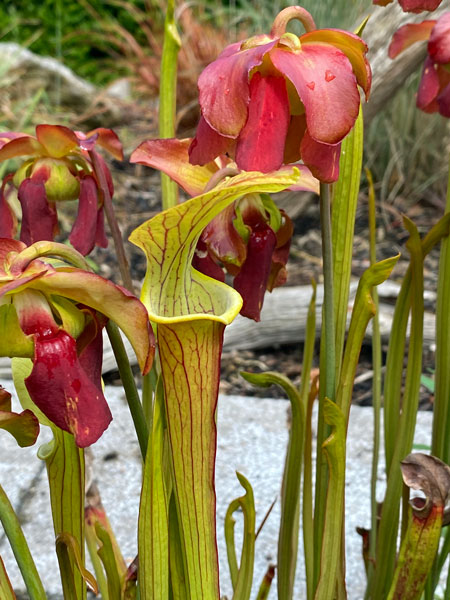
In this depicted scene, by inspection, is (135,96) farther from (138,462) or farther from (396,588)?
(396,588)

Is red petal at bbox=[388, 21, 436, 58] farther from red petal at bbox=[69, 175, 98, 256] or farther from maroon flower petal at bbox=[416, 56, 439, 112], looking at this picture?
red petal at bbox=[69, 175, 98, 256]

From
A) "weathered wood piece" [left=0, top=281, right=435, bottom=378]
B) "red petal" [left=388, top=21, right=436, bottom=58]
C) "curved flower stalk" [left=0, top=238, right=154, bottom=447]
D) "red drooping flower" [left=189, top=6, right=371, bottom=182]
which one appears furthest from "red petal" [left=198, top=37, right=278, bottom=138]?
"weathered wood piece" [left=0, top=281, right=435, bottom=378]

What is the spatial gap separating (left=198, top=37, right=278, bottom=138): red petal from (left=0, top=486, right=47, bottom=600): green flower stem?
0.24m

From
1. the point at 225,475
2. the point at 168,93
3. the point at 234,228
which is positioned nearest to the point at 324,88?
the point at 234,228

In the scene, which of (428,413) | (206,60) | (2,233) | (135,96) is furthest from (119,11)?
(2,233)

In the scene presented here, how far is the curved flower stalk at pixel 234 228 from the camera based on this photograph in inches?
19.1

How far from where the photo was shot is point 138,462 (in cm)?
145

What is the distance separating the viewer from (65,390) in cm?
37

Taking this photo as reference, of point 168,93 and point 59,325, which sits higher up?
point 168,93

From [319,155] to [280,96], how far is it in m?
0.04

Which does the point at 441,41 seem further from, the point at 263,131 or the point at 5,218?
the point at 5,218

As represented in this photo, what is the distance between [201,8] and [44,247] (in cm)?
393

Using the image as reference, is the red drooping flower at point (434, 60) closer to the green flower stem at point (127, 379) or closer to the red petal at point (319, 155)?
the red petal at point (319, 155)

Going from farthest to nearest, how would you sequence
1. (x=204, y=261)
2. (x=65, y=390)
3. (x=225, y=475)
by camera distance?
(x=225, y=475), (x=204, y=261), (x=65, y=390)
